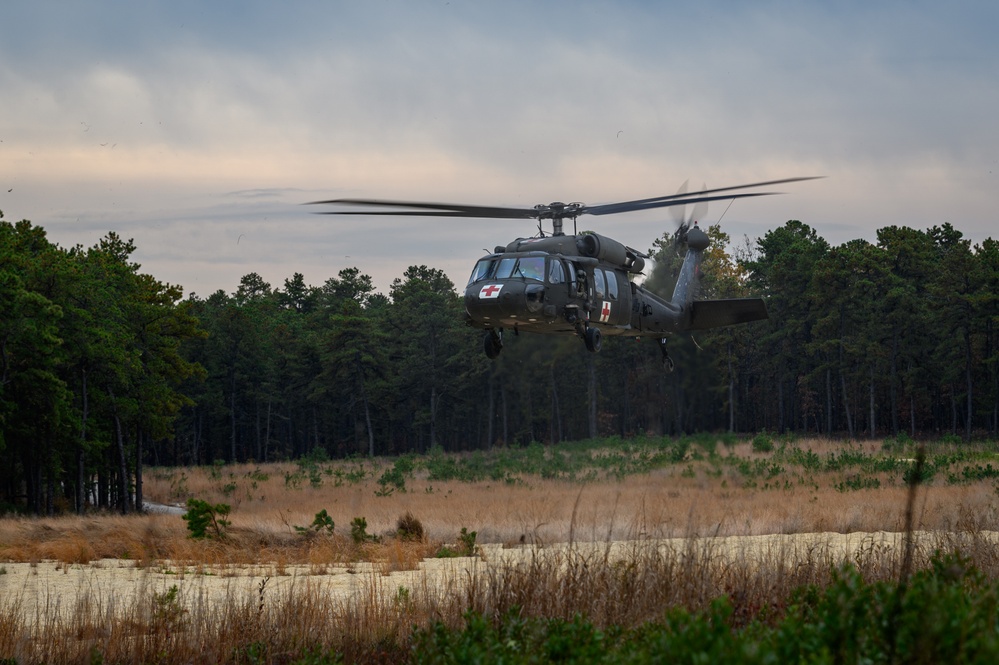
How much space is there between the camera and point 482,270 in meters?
18.6

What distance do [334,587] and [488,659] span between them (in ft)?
23.1

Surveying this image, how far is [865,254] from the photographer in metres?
57.7

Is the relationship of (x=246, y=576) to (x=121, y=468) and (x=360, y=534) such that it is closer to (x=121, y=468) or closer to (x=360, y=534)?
(x=360, y=534)

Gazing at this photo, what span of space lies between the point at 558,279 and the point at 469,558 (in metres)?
5.88

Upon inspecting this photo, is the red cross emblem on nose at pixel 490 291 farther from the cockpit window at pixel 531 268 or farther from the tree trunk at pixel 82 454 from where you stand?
the tree trunk at pixel 82 454

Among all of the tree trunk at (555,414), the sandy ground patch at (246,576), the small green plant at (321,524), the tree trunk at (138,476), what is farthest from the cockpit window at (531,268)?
the tree trunk at (555,414)

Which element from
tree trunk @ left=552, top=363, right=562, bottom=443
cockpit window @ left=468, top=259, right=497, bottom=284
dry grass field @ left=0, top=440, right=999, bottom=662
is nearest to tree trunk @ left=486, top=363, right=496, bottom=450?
tree trunk @ left=552, top=363, right=562, bottom=443

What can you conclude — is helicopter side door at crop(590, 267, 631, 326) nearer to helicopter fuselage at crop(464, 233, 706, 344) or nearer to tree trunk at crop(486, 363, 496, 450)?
helicopter fuselage at crop(464, 233, 706, 344)

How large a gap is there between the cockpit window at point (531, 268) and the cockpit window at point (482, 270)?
1.63ft

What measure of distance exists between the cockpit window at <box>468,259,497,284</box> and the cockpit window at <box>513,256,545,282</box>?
0.50 meters

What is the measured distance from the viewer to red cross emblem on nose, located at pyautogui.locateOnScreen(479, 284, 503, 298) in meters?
17.8

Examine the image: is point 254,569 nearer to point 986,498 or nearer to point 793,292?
point 986,498

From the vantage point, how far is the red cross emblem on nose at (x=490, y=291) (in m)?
17.8

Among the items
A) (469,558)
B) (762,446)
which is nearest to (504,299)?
(469,558)
